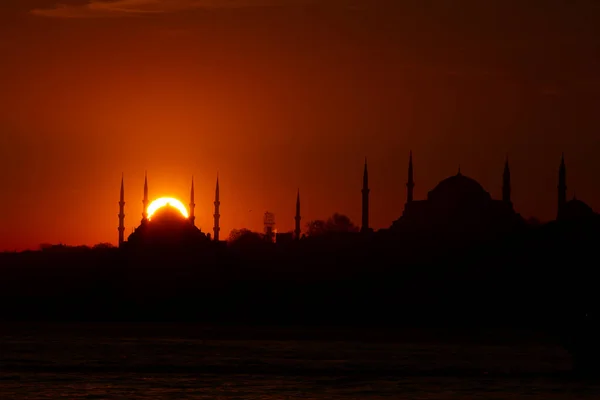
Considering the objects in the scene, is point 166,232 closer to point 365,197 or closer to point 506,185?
point 365,197

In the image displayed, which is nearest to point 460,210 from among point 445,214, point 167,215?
point 445,214

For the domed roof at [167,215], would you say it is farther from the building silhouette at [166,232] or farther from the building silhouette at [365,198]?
the building silhouette at [365,198]

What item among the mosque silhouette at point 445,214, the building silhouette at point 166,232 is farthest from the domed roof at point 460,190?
the building silhouette at point 166,232

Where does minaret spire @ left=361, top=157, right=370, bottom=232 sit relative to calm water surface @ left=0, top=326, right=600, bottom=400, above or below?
above

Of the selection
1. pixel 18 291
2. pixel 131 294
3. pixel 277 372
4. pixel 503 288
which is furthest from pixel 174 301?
pixel 277 372

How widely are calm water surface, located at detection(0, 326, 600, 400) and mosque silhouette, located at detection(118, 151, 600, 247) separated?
6064 cm

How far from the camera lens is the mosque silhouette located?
172m

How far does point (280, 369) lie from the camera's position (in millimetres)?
77750

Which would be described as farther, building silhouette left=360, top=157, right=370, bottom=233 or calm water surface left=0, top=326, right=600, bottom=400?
building silhouette left=360, top=157, right=370, bottom=233

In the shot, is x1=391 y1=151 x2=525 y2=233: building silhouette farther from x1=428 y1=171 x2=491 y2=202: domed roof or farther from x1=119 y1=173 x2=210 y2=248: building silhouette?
x1=119 y1=173 x2=210 y2=248: building silhouette

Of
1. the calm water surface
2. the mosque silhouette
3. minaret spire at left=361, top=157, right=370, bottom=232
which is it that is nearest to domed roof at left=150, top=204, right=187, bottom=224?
the mosque silhouette

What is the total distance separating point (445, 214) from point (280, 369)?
106 meters

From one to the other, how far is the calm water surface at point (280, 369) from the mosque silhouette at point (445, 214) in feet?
199

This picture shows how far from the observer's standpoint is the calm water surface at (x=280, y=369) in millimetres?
64312
